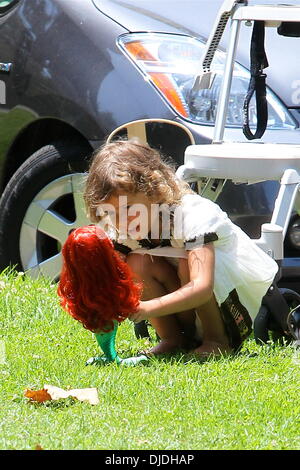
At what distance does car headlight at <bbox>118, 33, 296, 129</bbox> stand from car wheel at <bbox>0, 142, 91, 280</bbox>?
0.46 m

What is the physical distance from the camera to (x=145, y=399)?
3215 millimetres

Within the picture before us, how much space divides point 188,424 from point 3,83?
2.54 m

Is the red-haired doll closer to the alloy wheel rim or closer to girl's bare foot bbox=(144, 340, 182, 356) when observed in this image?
girl's bare foot bbox=(144, 340, 182, 356)

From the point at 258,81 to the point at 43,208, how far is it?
3.88 feet

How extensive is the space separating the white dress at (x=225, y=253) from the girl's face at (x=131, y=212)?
129 mm

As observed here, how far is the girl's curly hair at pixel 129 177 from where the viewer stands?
365 cm

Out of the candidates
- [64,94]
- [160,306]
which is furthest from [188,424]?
[64,94]

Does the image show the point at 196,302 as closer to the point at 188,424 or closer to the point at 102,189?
the point at 102,189

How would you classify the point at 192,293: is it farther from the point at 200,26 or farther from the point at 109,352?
the point at 200,26

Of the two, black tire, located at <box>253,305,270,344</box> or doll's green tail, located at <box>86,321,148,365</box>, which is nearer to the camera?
doll's green tail, located at <box>86,321,148,365</box>

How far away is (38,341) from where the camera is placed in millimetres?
3988

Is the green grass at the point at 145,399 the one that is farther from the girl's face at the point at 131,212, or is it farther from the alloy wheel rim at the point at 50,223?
the alloy wheel rim at the point at 50,223

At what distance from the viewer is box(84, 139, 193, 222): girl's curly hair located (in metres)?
3.65

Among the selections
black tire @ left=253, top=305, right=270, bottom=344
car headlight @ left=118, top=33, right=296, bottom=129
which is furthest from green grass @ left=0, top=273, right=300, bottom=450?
car headlight @ left=118, top=33, right=296, bottom=129
